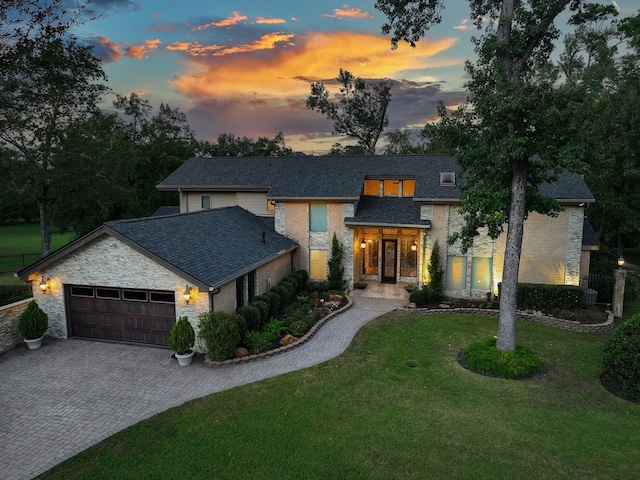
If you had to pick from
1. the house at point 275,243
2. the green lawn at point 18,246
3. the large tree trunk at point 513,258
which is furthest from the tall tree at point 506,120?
the green lawn at point 18,246

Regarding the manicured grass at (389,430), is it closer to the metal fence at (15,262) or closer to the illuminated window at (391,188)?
the illuminated window at (391,188)

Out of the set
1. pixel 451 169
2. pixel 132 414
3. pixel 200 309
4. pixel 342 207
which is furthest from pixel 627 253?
pixel 132 414

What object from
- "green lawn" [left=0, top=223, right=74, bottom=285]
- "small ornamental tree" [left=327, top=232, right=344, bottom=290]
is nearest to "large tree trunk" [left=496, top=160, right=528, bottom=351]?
"small ornamental tree" [left=327, top=232, right=344, bottom=290]

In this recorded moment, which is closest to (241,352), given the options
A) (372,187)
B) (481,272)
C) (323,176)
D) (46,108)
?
(481,272)

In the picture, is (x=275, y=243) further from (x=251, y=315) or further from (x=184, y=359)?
(x=184, y=359)

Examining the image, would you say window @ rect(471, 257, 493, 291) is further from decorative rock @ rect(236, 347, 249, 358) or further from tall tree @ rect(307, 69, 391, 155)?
tall tree @ rect(307, 69, 391, 155)

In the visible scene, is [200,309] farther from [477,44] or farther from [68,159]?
[68,159]
